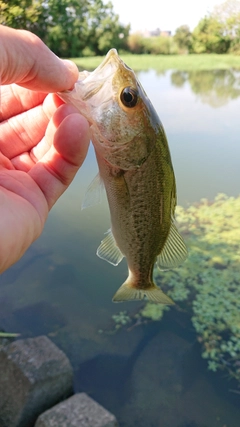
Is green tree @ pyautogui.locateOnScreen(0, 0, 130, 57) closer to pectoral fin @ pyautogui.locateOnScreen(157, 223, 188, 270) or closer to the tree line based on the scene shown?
the tree line

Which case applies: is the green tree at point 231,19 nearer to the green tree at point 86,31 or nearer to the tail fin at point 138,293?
the green tree at point 86,31

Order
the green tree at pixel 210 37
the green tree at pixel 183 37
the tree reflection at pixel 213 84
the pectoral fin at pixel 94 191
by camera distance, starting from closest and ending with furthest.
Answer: the pectoral fin at pixel 94 191
the tree reflection at pixel 213 84
the green tree at pixel 210 37
the green tree at pixel 183 37

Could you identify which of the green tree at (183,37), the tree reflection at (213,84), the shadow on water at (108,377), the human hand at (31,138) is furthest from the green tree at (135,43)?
the human hand at (31,138)

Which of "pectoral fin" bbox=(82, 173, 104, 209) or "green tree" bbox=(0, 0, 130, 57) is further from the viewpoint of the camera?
"green tree" bbox=(0, 0, 130, 57)

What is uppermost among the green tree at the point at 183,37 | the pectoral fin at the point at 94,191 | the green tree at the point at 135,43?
the green tree at the point at 183,37

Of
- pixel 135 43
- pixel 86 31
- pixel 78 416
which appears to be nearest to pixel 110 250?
pixel 78 416

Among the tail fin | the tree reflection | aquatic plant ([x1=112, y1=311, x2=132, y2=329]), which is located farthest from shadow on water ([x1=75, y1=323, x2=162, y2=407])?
the tree reflection

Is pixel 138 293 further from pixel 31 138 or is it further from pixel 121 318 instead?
pixel 121 318
